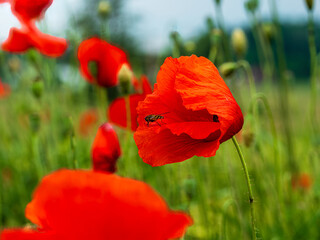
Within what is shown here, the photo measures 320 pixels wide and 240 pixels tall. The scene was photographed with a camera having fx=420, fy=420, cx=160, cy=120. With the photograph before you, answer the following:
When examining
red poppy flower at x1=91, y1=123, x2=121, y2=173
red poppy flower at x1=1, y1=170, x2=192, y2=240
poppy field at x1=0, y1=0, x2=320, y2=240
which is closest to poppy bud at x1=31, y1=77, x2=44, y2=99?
poppy field at x1=0, y1=0, x2=320, y2=240

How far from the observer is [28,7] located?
118 cm

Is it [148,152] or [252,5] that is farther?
[252,5]

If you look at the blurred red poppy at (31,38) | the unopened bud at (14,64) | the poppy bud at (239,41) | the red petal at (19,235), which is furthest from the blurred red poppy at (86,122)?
the red petal at (19,235)

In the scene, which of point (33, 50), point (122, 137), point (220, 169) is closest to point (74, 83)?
point (122, 137)

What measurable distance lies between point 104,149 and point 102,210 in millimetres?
420

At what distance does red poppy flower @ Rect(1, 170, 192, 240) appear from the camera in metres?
0.29

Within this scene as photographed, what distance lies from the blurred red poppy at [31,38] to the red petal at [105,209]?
100 cm

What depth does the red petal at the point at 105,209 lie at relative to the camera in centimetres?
29

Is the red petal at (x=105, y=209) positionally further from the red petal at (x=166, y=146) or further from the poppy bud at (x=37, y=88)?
the poppy bud at (x=37, y=88)

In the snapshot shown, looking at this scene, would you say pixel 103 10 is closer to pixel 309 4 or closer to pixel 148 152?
pixel 309 4

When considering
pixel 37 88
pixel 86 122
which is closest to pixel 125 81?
pixel 37 88

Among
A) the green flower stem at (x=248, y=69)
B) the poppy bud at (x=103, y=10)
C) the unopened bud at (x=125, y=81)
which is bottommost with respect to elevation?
the green flower stem at (x=248, y=69)

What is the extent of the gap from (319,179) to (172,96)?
3.29ft

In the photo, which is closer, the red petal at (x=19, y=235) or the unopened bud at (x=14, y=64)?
the red petal at (x=19, y=235)
